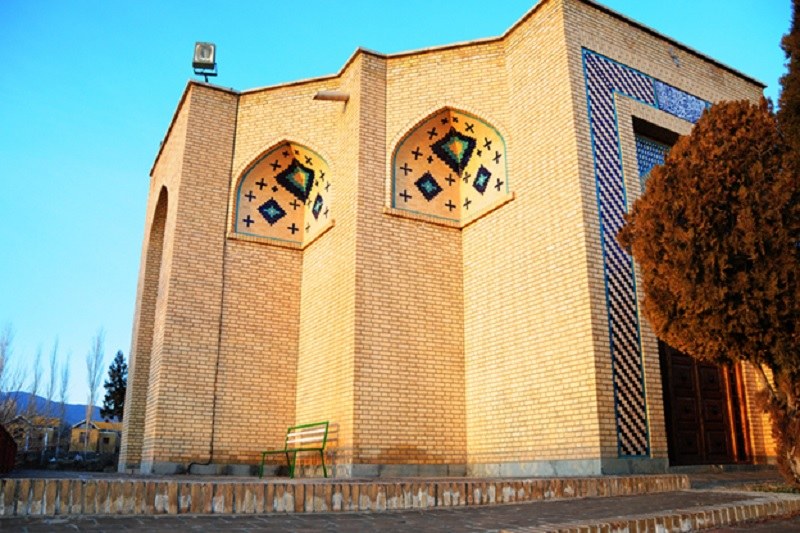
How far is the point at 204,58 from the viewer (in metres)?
12.5

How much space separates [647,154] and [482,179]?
2347 mm

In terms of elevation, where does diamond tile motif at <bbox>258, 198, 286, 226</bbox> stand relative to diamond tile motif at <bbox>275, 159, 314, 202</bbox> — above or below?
below

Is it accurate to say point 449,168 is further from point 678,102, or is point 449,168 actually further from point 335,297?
point 678,102

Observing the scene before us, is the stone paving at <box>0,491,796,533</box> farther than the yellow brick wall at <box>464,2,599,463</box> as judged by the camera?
No

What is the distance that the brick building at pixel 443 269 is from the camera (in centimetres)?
805

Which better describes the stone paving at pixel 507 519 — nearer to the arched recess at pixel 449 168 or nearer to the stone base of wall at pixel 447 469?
the stone base of wall at pixel 447 469

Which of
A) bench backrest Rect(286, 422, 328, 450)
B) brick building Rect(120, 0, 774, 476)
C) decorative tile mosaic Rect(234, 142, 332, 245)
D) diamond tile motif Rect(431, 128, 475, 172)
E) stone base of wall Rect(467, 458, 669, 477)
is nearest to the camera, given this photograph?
stone base of wall Rect(467, 458, 669, 477)

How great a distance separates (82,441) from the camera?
2146 inches

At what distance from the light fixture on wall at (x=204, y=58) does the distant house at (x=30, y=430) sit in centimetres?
1750

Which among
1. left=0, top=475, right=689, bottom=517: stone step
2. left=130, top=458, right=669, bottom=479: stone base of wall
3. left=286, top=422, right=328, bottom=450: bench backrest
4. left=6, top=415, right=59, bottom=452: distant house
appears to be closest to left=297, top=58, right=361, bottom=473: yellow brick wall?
left=286, top=422, right=328, bottom=450: bench backrest

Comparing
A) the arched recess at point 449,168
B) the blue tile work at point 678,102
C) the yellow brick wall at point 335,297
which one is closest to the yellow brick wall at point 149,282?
the yellow brick wall at point 335,297

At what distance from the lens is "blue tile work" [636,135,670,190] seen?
31.0 ft

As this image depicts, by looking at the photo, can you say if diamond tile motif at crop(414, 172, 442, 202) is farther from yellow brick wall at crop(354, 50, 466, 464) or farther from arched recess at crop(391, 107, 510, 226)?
yellow brick wall at crop(354, 50, 466, 464)

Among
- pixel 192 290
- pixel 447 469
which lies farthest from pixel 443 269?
pixel 192 290
